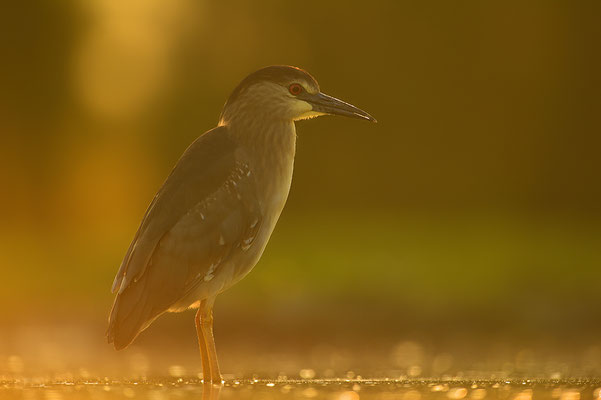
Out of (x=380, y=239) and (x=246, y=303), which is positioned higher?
(x=380, y=239)

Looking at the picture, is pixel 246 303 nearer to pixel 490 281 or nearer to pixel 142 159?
pixel 490 281

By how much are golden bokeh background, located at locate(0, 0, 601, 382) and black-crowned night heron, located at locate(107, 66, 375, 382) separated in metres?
7.20

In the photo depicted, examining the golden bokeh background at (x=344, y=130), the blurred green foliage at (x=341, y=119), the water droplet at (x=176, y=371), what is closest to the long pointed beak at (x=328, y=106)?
the water droplet at (x=176, y=371)

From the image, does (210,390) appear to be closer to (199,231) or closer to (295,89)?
(199,231)

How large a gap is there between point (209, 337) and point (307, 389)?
37.9 inches

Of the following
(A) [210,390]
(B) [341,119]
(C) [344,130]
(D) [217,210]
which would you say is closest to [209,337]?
(A) [210,390]

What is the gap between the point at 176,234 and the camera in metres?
8.27

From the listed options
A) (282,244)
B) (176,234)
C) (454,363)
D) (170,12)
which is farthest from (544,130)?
(176,234)

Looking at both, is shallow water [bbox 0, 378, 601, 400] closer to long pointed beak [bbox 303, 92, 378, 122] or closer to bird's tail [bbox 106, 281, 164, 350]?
bird's tail [bbox 106, 281, 164, 350]

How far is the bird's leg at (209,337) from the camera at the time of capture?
27.8ft

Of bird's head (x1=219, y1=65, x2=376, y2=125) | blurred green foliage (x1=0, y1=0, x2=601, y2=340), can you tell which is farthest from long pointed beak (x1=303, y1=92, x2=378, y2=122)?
blurred green foliage (x1=0, y1=0, x2=601, y2=340)

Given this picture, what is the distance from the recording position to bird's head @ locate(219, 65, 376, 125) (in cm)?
879

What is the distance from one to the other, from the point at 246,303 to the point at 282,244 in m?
6.65

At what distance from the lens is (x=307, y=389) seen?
8.05 metres
